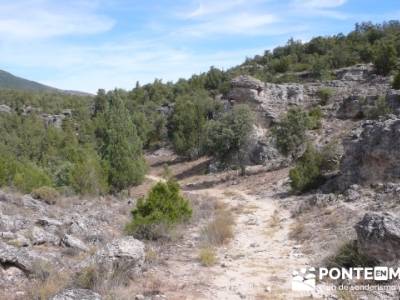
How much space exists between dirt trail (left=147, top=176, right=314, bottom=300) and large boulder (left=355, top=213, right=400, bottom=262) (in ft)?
5.83

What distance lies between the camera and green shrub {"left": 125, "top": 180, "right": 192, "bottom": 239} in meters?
13.4

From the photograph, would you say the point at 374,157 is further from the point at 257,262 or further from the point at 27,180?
the point at 27,180

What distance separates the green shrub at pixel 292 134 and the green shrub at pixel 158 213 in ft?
66.8

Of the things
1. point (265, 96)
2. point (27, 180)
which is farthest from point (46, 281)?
point (265, 96)

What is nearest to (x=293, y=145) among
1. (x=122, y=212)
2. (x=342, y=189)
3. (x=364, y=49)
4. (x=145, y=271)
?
(x=342, y=189)

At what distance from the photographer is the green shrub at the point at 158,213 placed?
13359 mm

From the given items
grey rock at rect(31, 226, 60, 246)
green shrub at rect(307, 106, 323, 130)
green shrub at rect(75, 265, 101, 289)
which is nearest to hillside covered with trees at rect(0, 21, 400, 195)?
green shrub at rect(307, 106, 323, 130)

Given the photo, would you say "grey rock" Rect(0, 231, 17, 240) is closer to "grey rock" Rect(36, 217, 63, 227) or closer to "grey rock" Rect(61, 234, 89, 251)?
"grey rock" Rect(61, 234, 89, 251)

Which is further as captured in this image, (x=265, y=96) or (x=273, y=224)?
(x=265, y=96)

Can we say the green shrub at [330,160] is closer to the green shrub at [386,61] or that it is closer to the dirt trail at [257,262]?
the dirt trail at [257,262]

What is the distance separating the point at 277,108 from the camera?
45938mm

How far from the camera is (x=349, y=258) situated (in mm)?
9562

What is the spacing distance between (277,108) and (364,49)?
21.4 m

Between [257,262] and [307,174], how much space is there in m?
13.7
